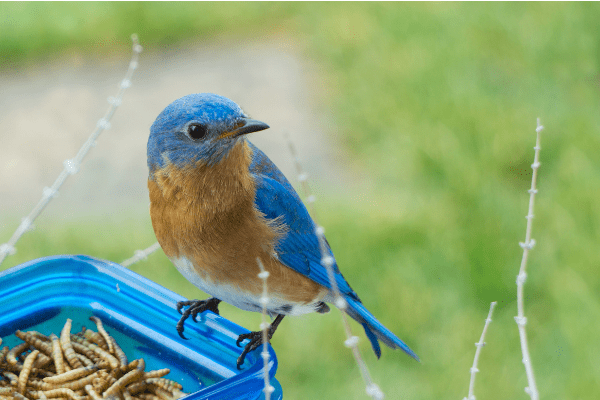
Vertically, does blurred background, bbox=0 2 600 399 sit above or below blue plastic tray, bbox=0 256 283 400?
above

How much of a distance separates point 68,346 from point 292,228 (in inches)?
25.6

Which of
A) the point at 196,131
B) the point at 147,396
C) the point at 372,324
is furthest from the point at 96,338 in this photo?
the point at 372,324

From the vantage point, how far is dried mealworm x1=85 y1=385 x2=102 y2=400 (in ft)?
5.47

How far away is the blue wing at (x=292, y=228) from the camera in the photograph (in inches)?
73.7

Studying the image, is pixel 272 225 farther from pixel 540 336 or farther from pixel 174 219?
pixel 540 336

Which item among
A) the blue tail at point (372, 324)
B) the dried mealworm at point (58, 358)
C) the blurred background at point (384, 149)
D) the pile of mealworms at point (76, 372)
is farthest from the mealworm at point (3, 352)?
the blurred background at point (384, 149)

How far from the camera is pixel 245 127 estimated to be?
5.23ft

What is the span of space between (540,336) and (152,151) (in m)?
2.33

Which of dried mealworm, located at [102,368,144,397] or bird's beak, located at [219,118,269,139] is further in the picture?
dried mealworm, located at [102,368,144,397]

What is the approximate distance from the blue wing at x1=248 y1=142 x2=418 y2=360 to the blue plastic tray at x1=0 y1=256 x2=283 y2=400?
0.29m

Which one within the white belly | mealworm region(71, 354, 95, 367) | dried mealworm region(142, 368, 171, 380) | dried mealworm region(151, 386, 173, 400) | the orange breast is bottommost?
dried mealworm region(151, 386, 173, 400)

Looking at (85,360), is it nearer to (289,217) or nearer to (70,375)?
(70,375)

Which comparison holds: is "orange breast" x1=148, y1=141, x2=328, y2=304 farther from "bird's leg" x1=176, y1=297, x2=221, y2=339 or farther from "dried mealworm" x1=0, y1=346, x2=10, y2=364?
"dried mealworm" x1=0, y1=346, x2=10, y2=364

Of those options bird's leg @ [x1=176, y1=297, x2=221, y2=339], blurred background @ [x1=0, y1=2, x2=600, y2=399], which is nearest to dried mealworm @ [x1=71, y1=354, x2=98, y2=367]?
bird's leg @ [x1=176, y1=297, x2=221, y2=339]
